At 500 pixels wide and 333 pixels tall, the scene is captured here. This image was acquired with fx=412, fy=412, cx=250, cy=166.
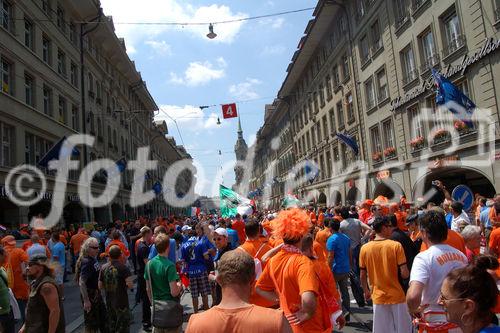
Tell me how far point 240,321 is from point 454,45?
56.5 ft

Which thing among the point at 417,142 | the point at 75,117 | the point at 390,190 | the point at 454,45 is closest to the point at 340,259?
the point at 454,45

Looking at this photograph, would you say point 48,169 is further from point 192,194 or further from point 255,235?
point 192,194

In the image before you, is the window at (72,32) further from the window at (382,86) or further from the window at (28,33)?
the window at (382,86)

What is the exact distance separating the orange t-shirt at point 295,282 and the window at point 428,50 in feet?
54.1

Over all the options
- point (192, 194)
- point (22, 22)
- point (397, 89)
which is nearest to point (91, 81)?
point (22, 22)

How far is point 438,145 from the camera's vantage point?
58.2 feet

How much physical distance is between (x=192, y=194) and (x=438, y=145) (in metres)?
61.6

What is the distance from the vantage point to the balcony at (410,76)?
19.2 metres

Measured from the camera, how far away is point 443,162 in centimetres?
1725

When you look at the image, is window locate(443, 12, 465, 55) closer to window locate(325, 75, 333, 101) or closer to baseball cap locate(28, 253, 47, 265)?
window locate(325, 75, 333, 101)

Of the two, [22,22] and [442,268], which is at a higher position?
[22,22]

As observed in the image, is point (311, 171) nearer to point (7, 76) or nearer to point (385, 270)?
point (7, 76)

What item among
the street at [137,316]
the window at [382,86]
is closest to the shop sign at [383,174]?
the window at [382,86]

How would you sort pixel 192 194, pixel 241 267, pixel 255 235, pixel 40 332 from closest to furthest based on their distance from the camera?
pixel 241 267
pixel 40 332
pixel 255 235
pixel 192 194
